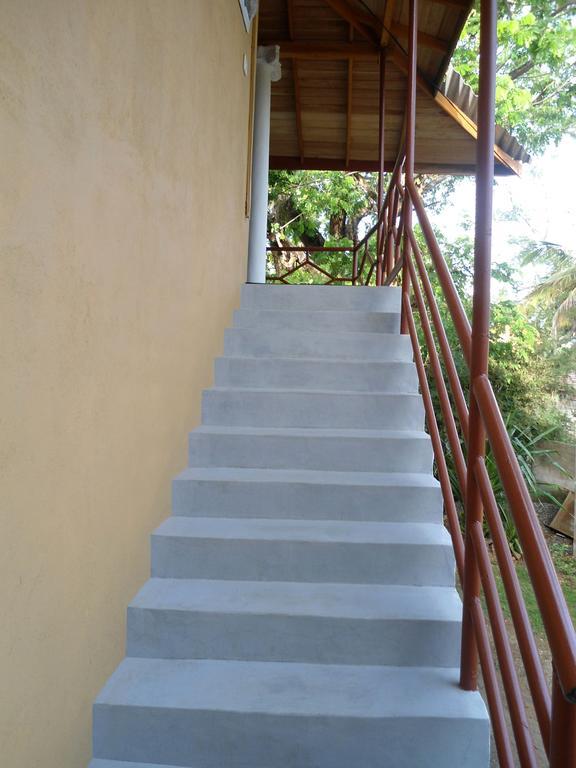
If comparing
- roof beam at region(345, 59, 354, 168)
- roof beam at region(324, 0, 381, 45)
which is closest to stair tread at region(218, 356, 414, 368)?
roof beam at region(324, 0, 381, 45)

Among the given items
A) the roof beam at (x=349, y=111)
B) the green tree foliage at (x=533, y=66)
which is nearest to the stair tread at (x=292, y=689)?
the roof beam at (x=349, y=111)

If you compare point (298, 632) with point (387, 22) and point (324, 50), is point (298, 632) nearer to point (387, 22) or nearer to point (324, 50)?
point (387, 22)

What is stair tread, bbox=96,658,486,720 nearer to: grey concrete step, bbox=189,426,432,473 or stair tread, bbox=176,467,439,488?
stair tread, bbox=176,467,439,488

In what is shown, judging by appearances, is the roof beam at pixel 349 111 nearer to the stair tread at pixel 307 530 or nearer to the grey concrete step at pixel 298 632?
the stair tread at pixel 307 530

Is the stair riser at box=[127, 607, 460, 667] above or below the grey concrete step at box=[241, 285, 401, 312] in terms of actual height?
below

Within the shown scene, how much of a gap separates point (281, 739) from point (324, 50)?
18.6ft

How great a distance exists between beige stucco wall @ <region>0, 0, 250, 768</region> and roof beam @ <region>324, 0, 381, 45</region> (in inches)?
133

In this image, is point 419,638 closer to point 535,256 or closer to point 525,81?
point 525,81

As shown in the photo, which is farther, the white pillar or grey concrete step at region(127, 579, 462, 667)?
the white pillar

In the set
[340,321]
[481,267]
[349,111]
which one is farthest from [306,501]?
[349,111]

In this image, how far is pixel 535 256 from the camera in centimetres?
1466

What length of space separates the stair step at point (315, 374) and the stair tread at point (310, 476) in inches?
23.3

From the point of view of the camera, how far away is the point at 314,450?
2.67m

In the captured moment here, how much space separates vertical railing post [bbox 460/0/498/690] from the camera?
63.8 inches
